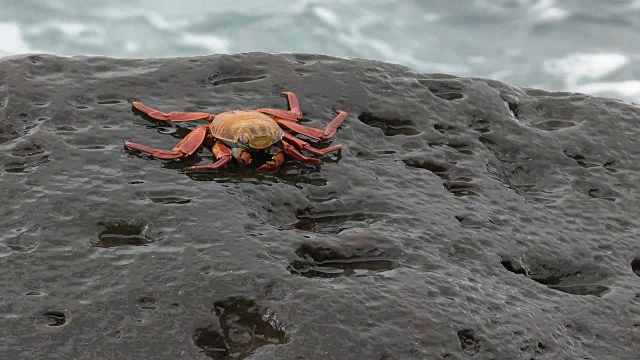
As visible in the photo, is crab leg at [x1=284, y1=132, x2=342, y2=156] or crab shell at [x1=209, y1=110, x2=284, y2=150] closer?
crab shell at [x1=209, y1=110, x2=284, y2=150]

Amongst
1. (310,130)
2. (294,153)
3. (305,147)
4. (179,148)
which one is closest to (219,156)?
(179,148)

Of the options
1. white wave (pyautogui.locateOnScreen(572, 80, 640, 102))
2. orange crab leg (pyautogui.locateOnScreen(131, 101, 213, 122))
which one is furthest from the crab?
white wave (pyautogui.locateOnScreen(572, 80, 640, 102))

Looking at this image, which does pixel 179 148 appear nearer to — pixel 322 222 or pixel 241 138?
pixel 241 138

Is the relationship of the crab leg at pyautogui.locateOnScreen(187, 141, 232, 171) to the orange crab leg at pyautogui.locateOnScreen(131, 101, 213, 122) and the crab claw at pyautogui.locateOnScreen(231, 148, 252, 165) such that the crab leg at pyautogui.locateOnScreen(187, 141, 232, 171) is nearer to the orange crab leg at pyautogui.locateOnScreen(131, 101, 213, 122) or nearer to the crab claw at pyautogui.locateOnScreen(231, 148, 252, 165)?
the crab claw at pyautogui.locateOnScreen(231, 148, 252, 165)

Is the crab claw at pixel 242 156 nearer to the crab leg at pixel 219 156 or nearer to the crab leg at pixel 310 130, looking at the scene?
the crab leg at pixel 219 156

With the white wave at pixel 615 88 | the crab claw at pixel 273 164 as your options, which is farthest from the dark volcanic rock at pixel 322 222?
the white wave at pixel 615 88

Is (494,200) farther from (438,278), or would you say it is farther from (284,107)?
(284,107)

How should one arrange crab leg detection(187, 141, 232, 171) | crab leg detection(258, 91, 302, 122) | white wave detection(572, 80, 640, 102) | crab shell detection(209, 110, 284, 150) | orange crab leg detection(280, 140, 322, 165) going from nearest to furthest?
crab leg detection(187, 141, 232, 171), crab shell detection(209, 110, 284, 150), orange crab leg detection(280, 140, 322, 165), crab leg detection(258, 91, 302, 122), white wave detection(572, 80, 640, 102)
